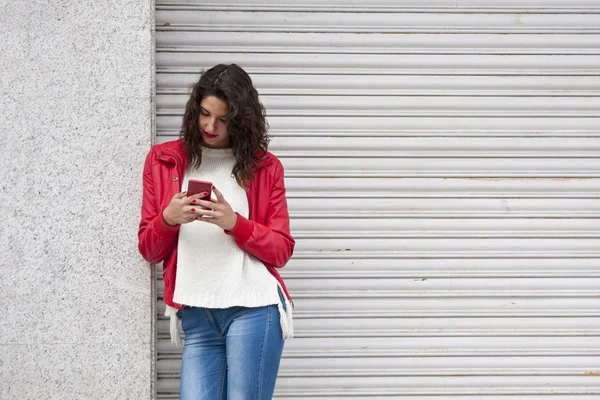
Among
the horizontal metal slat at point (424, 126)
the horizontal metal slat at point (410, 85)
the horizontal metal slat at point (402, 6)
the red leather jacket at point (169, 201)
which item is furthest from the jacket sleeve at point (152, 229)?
the horizontal metal slat at point (402, 6)

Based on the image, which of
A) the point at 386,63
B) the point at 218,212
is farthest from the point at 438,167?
the point at 218,212

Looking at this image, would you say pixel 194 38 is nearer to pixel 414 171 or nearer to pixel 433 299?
pixel 414 171

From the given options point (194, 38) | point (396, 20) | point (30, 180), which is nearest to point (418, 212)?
point (396, 20)

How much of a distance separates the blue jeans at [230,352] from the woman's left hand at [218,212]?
0.41 meters

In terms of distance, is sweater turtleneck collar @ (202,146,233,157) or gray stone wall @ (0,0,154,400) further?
gray stone wall @ (0,0,154,400)

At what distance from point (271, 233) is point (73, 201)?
116 centimetres

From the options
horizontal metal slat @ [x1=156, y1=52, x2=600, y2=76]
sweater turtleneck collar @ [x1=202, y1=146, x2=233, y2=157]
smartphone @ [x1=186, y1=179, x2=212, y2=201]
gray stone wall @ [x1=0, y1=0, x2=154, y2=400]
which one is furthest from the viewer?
horizontal metal slat @ [x1=156, y1=52, x2=600, y2=76]

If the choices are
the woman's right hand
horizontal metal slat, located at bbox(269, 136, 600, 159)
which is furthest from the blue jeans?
horizontal metal slat, located at bbox(269, 136, 600, 159)

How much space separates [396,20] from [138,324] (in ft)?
8.13

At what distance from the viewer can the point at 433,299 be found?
3.96 metres

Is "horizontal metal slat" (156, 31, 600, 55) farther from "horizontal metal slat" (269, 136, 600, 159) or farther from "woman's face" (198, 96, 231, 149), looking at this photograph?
"woman's face" (198, 96, 231, 149)

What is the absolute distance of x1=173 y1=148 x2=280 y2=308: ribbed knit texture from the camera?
9.07ft

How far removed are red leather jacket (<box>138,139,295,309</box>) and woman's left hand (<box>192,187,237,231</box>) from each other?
14 centimetres

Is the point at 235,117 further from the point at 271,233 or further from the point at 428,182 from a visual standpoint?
the point at 428,182
